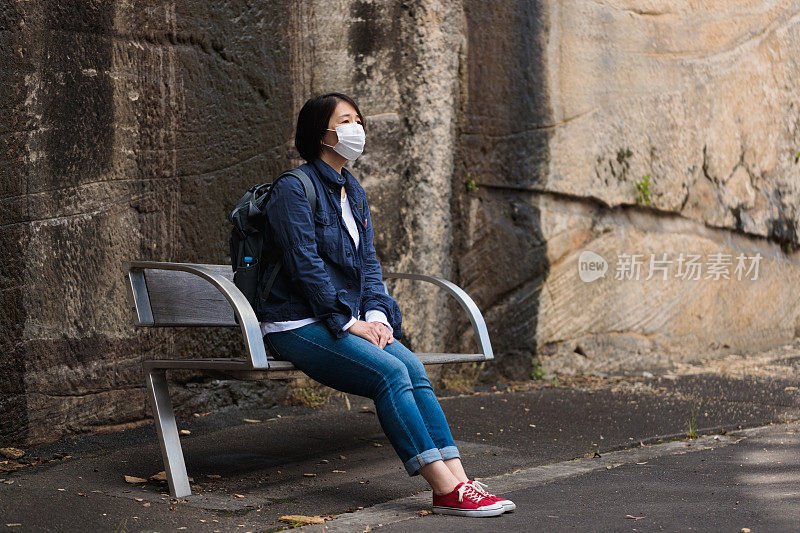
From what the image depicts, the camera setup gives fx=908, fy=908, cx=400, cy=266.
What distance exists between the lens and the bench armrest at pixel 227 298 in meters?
2.82

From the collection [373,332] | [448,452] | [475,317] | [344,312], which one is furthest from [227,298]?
[475,317]

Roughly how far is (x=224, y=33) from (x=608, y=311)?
3055 millimetres

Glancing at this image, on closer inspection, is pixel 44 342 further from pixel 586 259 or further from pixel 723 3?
pixel 723 3

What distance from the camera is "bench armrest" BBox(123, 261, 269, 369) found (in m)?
2.82

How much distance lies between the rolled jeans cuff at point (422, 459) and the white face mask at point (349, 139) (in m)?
1.11

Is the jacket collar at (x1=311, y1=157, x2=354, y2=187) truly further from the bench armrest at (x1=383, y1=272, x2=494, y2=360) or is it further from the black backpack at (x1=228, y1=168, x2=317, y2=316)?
the bench armrest at (x1=383, y1=272, x2=494, y2=360)

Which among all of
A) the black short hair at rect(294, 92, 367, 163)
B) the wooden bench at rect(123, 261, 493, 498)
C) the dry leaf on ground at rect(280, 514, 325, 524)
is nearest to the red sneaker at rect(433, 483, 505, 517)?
the dry leaf on ground at rect(280, 514, 325, 524)

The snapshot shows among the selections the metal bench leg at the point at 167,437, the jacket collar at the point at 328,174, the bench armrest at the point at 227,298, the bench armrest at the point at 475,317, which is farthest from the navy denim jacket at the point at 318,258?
the bench armrest at the point at 475,317

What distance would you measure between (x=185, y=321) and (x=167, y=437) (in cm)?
51

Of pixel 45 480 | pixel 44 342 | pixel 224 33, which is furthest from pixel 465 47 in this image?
pixel 45 480

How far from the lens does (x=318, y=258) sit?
3037mm

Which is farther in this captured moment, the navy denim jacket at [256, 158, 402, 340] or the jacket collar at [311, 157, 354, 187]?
the jacket collar at [311, 157, 354, 187]

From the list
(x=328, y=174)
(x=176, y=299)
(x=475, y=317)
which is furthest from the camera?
(x=475, y=317)

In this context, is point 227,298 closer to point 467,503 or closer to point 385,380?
point 385,380
